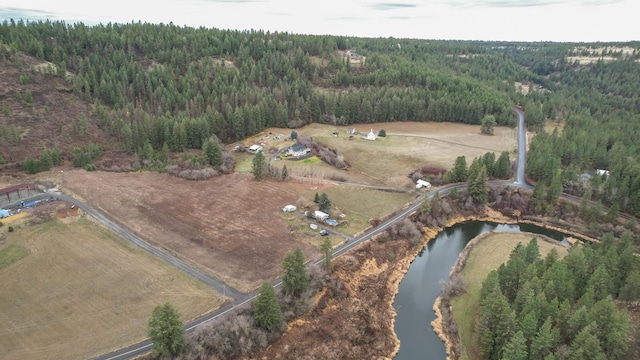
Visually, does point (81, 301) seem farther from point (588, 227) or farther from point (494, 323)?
point (588, 227)

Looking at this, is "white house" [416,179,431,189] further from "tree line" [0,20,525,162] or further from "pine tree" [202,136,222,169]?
"tree line" [0,20,525,162]

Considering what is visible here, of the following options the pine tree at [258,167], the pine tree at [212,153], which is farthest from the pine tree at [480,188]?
the pine tree at [212,153]

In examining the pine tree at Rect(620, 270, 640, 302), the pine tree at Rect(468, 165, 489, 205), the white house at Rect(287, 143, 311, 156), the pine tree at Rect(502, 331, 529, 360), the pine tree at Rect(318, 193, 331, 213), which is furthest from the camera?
Result: the white house at Rect(287, 143, 311, 156)

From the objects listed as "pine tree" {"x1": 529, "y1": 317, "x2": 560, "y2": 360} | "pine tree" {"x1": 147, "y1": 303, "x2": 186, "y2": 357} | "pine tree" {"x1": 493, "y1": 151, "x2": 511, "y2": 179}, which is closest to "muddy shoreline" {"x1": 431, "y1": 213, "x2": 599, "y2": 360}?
"pine tree" {"x1": 529, "y1": 317, "x2": 560, "y2": 360}

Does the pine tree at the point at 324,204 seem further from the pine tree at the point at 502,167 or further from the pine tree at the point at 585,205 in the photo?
the pine tree at the point at 585,205

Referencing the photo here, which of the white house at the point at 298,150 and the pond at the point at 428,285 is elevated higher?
the white house at the point at 298,150

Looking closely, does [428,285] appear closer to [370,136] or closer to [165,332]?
[165,332]
